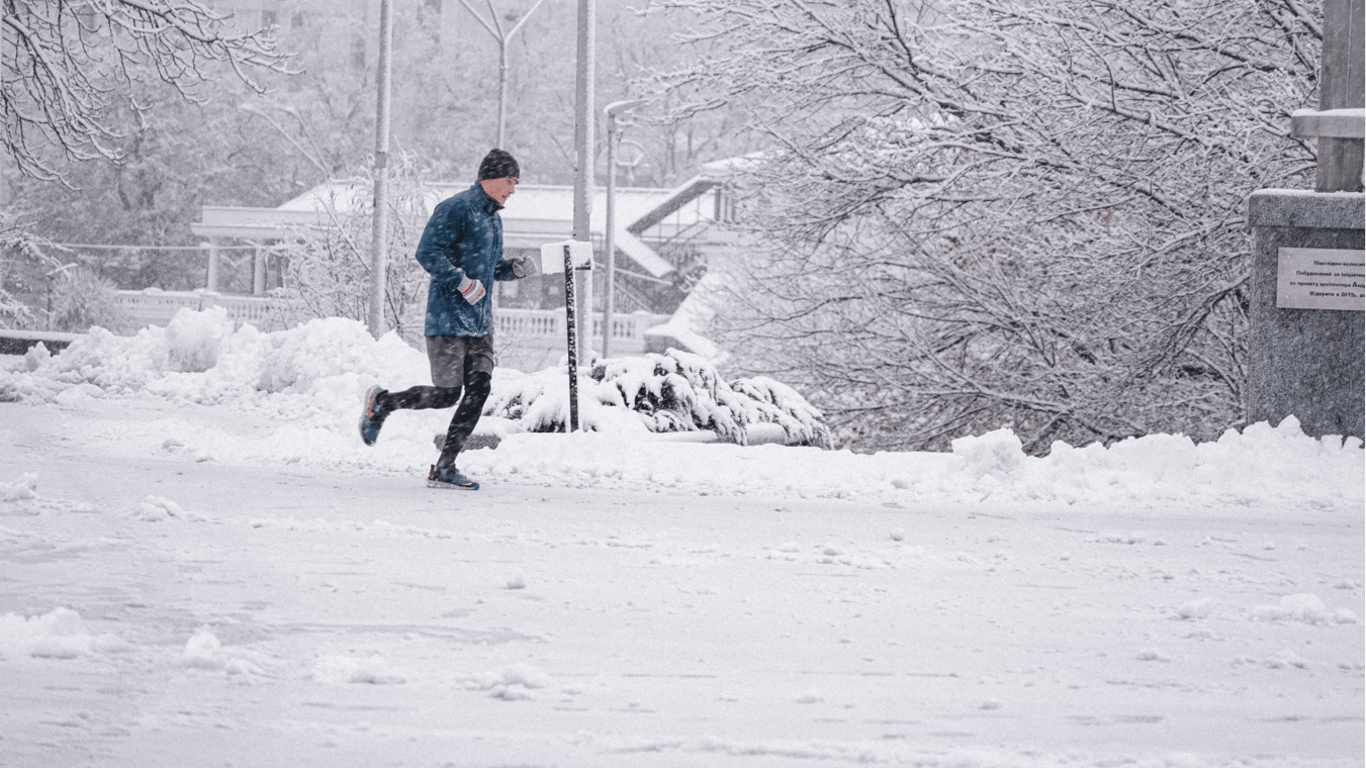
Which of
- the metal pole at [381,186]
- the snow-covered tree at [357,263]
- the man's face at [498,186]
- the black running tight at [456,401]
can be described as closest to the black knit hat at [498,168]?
the man's face at [498,186]

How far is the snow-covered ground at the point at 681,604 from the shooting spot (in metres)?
4.24

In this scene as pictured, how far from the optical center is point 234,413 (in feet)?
51.9

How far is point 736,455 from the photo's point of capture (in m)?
10.4

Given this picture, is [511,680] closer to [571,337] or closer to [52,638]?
[52,638]

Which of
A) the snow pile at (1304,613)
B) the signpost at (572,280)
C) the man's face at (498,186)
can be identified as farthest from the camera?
the signpost at (572,280)

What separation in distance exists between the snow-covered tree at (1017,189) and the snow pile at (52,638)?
10112 mm

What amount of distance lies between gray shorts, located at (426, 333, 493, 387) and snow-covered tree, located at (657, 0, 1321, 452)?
20.4ft

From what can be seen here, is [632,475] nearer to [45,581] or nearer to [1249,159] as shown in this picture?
[45,581]

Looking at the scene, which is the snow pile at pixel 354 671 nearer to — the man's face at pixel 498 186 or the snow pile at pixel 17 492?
the snow pile at pixel 17 492

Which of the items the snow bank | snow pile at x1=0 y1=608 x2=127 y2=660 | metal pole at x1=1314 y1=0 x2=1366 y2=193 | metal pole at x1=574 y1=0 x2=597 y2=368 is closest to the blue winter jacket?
the snow bank

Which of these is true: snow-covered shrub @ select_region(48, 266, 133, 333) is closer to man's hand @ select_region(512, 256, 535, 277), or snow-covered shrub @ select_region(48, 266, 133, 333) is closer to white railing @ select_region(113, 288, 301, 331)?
white railing @ select_region(113, 288, 301, 331)

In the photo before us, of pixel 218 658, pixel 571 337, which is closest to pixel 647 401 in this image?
pixel 571 337

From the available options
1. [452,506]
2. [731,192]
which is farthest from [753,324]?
[452,506]

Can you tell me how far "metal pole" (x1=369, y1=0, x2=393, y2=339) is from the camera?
871 inches
